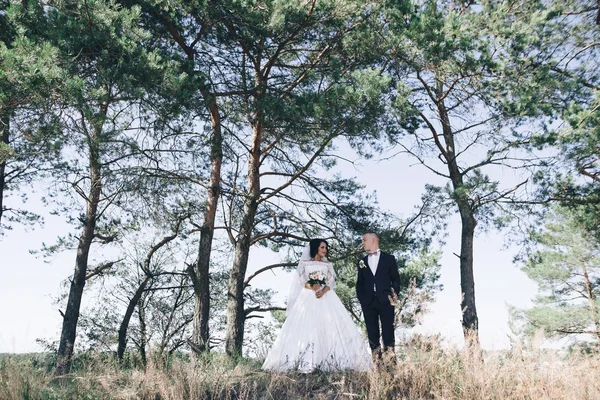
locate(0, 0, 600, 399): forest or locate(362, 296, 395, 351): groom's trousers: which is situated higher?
locate(0, 0, 600, 399): forest

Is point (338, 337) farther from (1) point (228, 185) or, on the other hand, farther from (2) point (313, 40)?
(2) point (313, 40)

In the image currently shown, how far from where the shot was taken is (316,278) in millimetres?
8273

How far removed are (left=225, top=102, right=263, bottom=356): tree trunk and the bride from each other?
3.18 meters

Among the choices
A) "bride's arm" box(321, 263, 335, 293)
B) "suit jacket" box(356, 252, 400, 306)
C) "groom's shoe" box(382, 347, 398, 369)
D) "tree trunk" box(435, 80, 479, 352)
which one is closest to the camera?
"groom's shoe" box(382, 347, 398, 369)

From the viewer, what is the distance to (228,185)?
39.7 feet

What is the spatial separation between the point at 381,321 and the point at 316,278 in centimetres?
128

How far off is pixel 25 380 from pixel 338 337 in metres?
3.87

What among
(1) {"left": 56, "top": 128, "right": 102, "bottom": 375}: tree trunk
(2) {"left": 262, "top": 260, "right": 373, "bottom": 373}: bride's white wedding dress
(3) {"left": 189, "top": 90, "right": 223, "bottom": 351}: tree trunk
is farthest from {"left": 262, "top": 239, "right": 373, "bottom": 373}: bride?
(1) {"left": 56, "top": 128, "right": 102, "bottom": 375}: tree trunk

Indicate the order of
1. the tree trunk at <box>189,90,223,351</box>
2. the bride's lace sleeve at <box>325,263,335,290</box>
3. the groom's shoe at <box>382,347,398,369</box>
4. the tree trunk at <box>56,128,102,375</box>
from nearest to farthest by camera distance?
the groom's shoe at <box>382,347,398,369</box>
the bride's lace sleeve at <box>325,263,335,290</box>
the tree trunk at <box>189,90,223,351</box>
the tree trunk at <box>56,128,102,375</box>

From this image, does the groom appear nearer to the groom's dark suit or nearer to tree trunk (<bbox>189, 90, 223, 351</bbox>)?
the groom's dark suit

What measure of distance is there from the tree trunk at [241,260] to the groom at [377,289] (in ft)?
13.5

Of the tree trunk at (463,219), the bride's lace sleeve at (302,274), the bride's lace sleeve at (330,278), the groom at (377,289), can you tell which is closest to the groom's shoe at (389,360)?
the groom at (377,289)

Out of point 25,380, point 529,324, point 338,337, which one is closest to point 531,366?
point 338,337

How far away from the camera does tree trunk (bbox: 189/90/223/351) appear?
11039 mm
